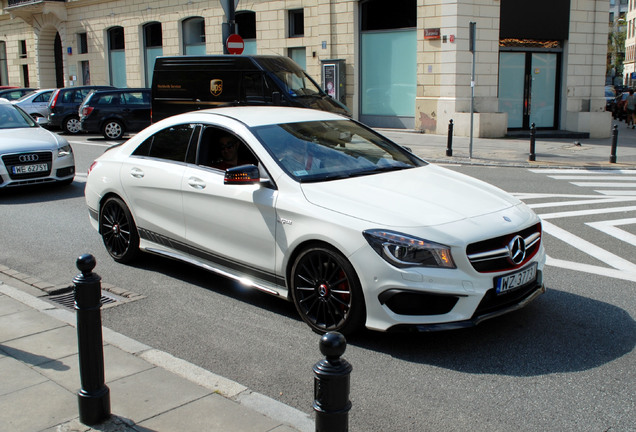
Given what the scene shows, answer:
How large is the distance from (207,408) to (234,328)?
1564 millimetres

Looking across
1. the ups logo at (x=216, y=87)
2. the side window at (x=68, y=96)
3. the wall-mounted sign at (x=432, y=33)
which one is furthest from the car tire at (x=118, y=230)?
the side window at (x=68, y=96)

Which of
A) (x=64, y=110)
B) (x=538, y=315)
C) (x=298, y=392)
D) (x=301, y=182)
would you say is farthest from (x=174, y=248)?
(x=64, y=110)

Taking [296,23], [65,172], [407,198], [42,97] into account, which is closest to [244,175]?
[407,198]

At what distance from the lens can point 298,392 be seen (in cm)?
439

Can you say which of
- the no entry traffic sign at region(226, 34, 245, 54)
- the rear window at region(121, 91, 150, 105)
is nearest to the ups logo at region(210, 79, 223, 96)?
the no entry traffic sign at region(226, 34, 245, 54)

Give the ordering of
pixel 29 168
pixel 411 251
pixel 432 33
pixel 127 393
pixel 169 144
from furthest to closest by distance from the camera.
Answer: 1. pixel 432 33
2. pixel 29 168
3. pixel 169 144
4. pixel 411 251
5. pixel 127 393

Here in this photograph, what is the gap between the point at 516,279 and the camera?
5039 mm

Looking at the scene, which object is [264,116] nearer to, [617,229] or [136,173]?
[136,173]

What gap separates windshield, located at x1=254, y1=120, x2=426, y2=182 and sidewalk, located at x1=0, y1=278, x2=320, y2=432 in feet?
5.95

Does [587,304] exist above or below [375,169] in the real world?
below

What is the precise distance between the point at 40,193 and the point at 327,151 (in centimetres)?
801

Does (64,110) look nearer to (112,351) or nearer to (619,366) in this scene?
(112,351)

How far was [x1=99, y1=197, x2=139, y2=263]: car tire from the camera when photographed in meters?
7.12

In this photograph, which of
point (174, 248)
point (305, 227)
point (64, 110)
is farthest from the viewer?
point (64, 110)
